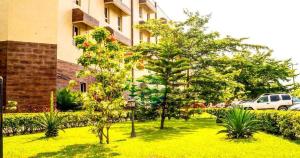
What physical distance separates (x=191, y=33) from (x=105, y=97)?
18035 millimetres

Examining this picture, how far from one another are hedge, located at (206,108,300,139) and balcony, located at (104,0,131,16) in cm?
1803

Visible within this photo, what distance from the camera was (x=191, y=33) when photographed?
29719 millimetres

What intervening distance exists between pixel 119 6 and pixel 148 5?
9.63 metres

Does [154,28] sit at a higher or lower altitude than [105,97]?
higher

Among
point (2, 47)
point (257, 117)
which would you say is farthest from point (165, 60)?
point (2, 47)

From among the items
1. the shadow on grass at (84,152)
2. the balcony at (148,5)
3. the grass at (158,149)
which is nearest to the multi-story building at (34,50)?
the grass at (158,149)

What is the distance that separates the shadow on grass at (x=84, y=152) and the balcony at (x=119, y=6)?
2103 centimetres

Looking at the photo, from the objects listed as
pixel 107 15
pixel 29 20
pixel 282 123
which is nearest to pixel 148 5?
pixel 107 15

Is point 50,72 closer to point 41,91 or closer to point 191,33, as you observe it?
point 41,91

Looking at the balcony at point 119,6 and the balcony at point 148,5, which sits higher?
the balcony at point 148,5

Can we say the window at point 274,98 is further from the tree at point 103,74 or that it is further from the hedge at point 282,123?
the tree at point 103,74

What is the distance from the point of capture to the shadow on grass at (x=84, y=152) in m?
10.6

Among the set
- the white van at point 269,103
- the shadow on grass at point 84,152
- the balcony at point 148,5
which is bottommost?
the shadow on grass at point 84,152

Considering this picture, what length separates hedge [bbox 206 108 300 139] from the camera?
1311 cm
